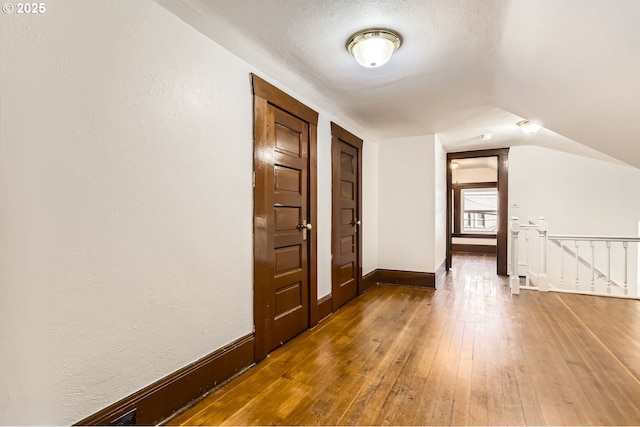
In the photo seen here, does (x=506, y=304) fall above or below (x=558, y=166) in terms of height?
below

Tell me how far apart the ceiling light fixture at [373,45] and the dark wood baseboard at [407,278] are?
3.43 meters

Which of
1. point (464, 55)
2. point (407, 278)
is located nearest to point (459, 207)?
point (407, 278)

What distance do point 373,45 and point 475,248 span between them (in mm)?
7931

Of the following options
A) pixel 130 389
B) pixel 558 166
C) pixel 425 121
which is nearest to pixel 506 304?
pixel 425 121

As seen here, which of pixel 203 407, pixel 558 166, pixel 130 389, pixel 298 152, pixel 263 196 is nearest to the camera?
pixel 130 389

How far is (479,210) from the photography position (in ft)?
29.1

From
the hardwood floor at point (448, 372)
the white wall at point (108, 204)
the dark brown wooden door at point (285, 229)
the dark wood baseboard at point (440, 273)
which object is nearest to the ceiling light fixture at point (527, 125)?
the hardwood floor at point (448, 372)

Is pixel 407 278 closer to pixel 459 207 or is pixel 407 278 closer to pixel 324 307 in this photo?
pixel 324 307

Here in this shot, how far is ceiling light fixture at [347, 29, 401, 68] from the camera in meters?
1.90

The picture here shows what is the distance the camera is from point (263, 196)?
7.70 ft

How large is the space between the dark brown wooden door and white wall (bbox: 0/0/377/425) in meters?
0.39

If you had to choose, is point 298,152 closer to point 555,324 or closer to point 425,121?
point 425,121

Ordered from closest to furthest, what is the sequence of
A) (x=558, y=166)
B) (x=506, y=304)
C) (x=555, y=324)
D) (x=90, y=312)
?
(x=90, y=312) < (x=555, y=324) < (x=506, y=304) < (x=558, y=166)

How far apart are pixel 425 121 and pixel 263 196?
257 cm
